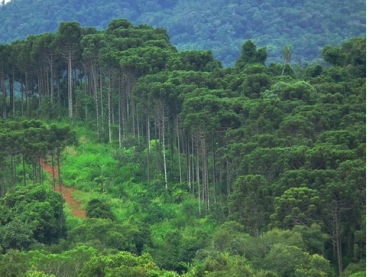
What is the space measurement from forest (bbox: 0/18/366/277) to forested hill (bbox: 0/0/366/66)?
1875 inches

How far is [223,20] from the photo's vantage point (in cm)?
12988

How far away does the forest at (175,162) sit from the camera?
47031 mm

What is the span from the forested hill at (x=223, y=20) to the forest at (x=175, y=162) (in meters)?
47.6

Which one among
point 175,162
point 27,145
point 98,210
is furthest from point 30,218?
point 175,162

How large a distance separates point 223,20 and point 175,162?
66.9 meters

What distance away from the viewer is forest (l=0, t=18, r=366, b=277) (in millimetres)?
47031

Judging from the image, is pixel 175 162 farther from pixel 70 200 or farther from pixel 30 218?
pixel 30 218

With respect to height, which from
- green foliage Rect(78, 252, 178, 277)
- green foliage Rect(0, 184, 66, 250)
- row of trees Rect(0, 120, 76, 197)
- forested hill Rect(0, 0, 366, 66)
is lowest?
green foliage Rect(78, 252, 178, 277)

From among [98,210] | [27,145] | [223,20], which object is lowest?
[98,210]

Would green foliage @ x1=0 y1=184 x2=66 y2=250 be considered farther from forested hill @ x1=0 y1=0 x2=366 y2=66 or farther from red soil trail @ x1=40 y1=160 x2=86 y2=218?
forested hill @ x1=0 y1=0 x2=366 y2=66

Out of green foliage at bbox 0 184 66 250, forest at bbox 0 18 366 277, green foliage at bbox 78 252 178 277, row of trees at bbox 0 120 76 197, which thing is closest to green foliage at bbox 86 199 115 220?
forest at bbox 0 18 366 277

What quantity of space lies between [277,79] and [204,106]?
29.1 feet

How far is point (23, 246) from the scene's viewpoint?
4969cm

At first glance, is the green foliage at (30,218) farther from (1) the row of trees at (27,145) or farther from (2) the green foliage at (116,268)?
(2) the green foliage at (116,268)
